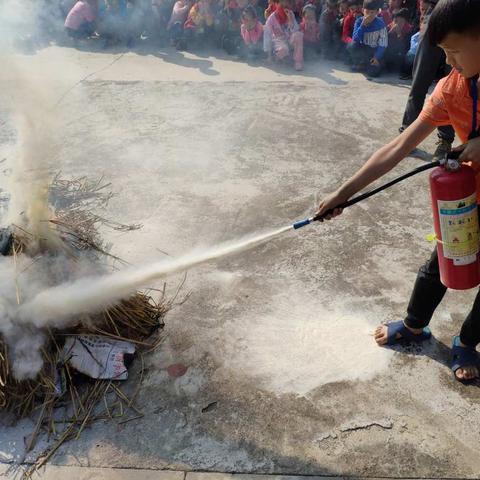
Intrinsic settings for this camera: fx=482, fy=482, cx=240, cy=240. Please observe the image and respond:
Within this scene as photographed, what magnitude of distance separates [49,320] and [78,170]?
2476mm

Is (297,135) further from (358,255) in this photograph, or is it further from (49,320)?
(49,320)

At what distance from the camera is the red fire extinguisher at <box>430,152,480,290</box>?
78.8 inches

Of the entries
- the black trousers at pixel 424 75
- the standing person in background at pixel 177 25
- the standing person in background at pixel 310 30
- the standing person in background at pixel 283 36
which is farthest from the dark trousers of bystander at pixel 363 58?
the standing person in background at pixel 177 25

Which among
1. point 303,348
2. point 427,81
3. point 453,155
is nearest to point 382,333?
point 303,348

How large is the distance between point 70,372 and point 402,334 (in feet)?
6.04

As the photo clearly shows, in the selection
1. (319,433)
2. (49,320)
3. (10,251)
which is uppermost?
(10,251)

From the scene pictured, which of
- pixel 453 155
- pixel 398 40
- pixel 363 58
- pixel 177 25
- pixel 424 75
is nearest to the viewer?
pixel 453 155

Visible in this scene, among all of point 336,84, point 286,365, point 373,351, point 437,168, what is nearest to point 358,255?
point 373,351

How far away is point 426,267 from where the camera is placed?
250 centimetres

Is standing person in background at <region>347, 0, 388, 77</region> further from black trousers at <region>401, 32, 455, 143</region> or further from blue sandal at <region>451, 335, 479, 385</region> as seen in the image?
blue sandal at <region>451, 335, 479, 385</region>

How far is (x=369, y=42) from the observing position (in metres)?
7.49

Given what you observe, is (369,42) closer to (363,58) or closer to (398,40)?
(363,58)

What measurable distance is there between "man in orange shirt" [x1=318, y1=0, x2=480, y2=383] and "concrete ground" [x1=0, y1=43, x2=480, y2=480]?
12 cm

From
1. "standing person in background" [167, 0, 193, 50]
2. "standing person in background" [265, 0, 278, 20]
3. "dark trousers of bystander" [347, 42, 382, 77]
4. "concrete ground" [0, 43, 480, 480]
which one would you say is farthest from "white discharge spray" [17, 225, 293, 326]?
"standing person in background" [167, 0, 193, 50]
